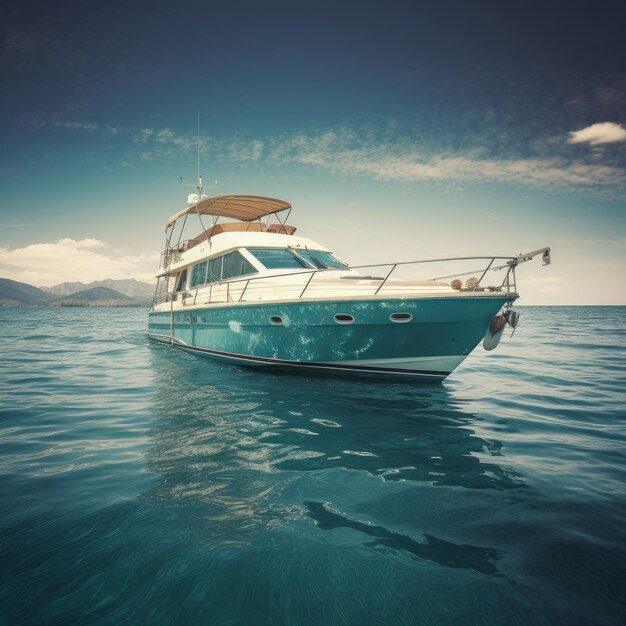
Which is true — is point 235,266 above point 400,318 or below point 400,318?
above

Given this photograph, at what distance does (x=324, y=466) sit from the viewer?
11.0ft

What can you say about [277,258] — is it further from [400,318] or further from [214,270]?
[400,318]

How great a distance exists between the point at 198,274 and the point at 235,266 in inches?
97.9

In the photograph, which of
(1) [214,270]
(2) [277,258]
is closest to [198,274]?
(1) [214,270]

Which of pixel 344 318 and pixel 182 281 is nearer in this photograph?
pixel 344 318

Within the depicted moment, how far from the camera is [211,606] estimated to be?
1758 mm

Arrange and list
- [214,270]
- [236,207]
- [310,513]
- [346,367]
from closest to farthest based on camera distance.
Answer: [310,513], [346,367], [214,270], [236,207]

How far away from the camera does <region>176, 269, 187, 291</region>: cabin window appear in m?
12.1

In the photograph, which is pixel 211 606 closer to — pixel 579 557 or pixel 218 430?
pixel 579 557

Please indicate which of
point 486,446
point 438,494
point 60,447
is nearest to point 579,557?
point 438,494

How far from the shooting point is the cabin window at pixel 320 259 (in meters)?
9.02

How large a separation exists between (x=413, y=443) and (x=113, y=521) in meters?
3.07

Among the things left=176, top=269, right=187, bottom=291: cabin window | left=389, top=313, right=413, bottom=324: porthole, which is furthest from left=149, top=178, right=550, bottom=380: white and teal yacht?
left=176, top=269, right=187, bottom=291: cabin window

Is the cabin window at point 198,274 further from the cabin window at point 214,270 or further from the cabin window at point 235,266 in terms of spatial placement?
the cabin window at point 235,266
